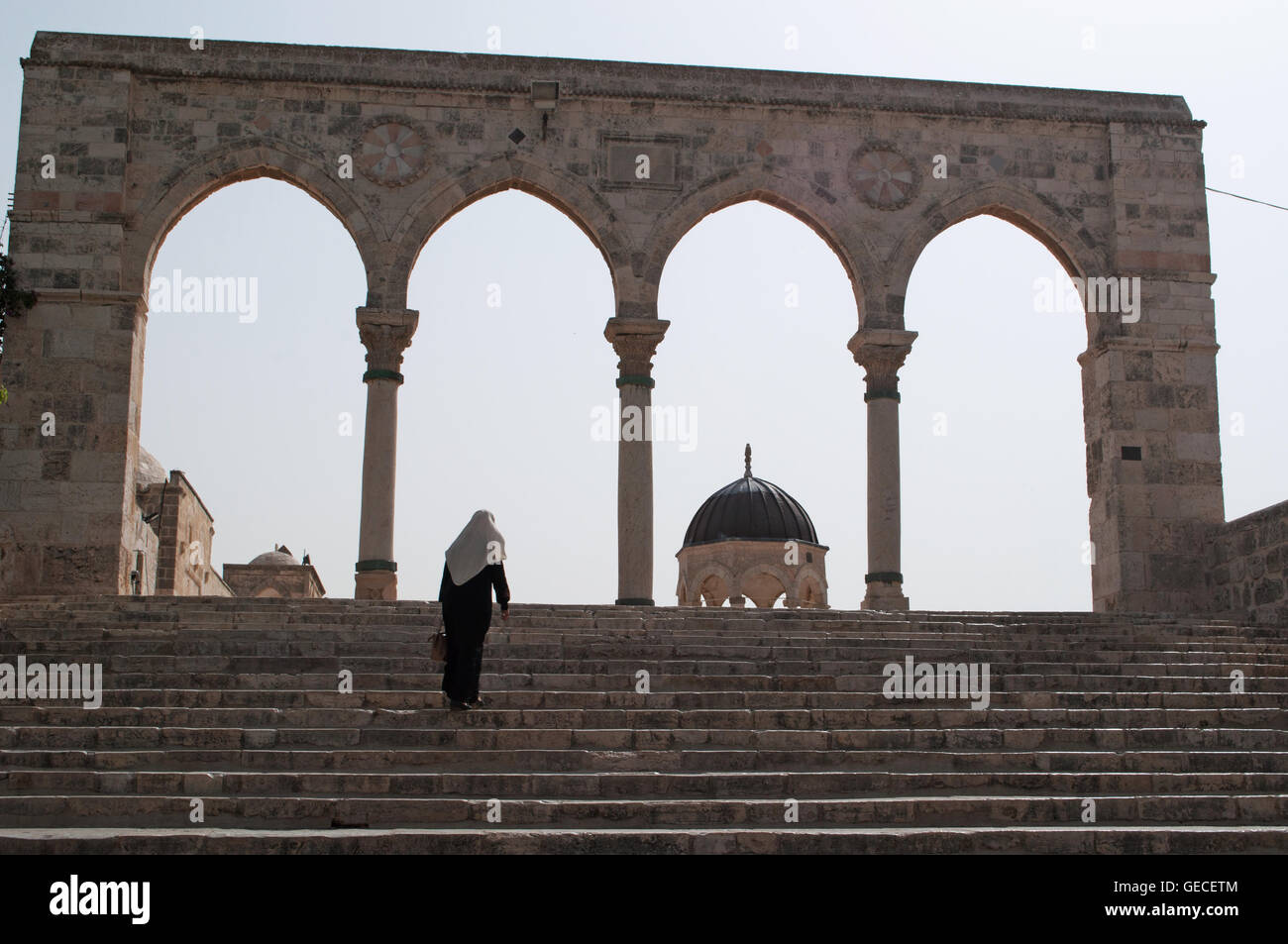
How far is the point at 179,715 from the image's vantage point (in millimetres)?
9156

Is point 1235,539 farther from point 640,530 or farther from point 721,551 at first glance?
point 721,551

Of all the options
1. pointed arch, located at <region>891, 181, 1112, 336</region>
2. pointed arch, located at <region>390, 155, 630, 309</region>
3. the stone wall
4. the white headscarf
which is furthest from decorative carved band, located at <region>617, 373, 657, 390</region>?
the white headscarf

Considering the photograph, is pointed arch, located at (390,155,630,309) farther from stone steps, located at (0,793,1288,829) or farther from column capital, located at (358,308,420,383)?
stone steps, located at (0,793,1288,829)

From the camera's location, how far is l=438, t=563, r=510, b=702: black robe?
9172 millimetres

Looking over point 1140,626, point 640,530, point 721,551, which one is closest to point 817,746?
point 1140,626

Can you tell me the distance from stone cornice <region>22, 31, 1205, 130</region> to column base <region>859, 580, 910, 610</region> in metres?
6.16

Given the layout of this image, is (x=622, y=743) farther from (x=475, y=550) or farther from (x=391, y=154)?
(x=391, y=154)

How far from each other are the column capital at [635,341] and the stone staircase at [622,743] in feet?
17.0

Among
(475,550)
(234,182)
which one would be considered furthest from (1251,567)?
(234,182)

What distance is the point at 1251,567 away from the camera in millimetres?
16094

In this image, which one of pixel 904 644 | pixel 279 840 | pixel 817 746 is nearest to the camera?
pixel 279 840

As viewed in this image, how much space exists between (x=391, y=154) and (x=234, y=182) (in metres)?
1.97

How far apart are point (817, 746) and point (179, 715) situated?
411 cm

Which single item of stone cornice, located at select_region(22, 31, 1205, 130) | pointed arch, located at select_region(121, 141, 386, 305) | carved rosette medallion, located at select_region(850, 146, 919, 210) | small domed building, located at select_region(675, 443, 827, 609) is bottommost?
small domed building, located at select_region(675, 443, 827, 609)
